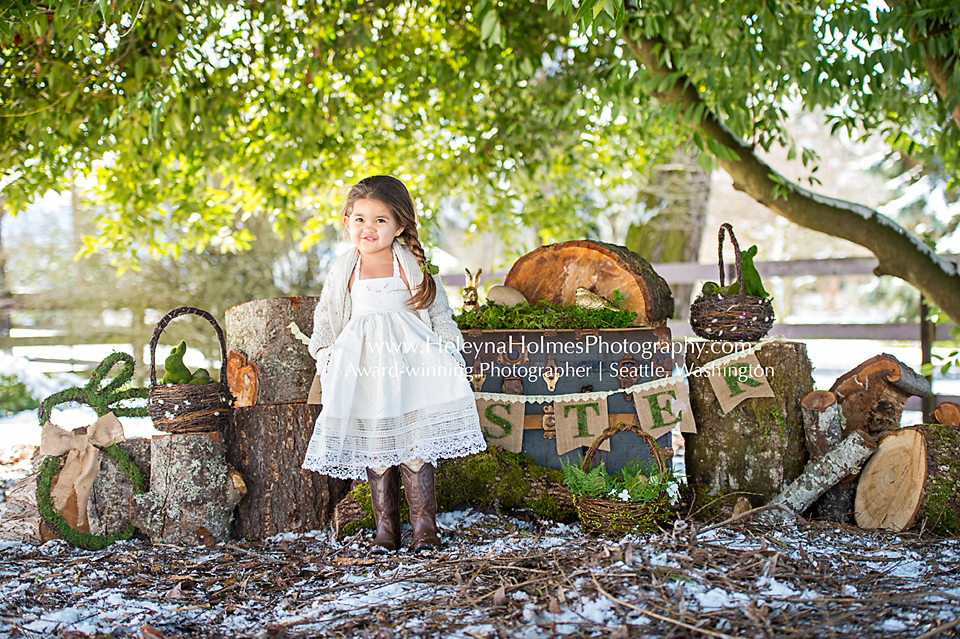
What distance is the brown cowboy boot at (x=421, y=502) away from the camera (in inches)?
117

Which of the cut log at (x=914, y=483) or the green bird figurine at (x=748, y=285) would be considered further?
the green bird figurine at (x=748, y=285)

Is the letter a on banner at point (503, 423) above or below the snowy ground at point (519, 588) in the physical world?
above

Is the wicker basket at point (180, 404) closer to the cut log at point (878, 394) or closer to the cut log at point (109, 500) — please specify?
the cut log at point (109, 500)

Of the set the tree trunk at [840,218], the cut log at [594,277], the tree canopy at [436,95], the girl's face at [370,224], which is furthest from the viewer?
the tree trunk at [840,218]

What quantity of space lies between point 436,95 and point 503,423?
451 centimetres

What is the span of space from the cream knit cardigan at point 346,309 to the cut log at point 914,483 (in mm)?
2060

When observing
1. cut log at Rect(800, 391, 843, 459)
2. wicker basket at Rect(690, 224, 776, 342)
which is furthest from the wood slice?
cut log at Rect(800, 391, 843, 459)

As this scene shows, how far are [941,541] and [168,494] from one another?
348 centimetres

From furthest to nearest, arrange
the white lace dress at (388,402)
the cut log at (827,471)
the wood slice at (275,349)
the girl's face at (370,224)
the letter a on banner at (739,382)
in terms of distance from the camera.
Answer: the wood slice at (275,349) → the letter a on banner at (739,382) → the cut log at (827,471) → the girl's face at (370,224) → the white lace dress at (388,402)

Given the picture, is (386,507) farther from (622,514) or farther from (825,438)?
(825,438)

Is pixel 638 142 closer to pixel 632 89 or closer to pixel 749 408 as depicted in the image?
pixel 632 89

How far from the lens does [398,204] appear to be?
3.05 metres

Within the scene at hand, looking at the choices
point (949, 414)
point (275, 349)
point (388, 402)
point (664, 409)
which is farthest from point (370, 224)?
point (949, 414)

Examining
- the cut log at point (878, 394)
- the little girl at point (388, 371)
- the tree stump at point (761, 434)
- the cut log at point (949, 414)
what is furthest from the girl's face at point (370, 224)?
the cut log at point (949, 414)
